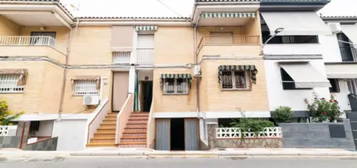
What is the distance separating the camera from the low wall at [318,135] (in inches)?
319

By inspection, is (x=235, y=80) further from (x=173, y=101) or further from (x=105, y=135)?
(x=105, y=135)

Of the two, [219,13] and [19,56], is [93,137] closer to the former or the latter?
[19,56]

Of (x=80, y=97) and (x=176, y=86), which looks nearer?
(x=80, y=97)

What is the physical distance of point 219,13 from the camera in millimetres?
10594

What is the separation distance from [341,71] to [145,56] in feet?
45.4

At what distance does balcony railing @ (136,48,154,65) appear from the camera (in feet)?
40.2

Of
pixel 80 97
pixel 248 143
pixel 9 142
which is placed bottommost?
pixel 248 143

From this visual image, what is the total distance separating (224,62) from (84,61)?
980cm

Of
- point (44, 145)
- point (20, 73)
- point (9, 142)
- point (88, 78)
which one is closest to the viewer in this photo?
point (9, 142)

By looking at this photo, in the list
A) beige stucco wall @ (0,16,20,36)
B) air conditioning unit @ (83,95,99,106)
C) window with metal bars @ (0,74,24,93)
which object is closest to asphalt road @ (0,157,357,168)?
air conditioning unit @ (83,95,99,106)

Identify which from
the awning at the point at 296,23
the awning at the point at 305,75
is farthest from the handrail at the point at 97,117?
the awning at the point at 296,23

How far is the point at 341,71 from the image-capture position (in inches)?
439

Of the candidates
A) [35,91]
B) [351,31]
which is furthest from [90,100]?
[351,31]

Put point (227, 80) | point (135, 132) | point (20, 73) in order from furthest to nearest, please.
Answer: point (227, 80), point (20, 73), point (135, 132)
